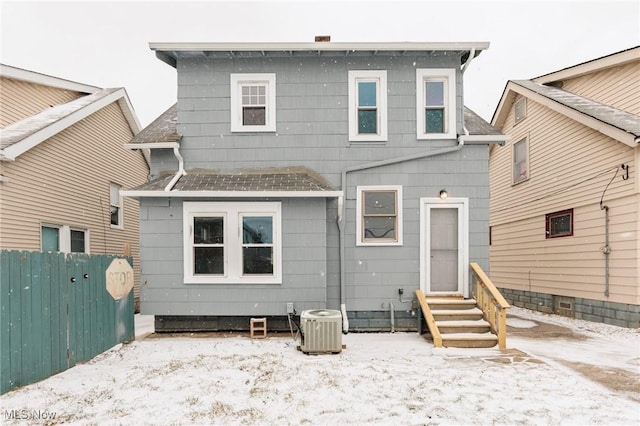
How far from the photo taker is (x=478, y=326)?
6930 mm

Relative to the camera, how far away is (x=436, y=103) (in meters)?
8.30

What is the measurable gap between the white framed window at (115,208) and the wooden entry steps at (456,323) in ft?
33.6

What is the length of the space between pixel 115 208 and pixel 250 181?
7.28 meters

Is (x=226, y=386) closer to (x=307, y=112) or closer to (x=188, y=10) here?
(x=307, y=112)

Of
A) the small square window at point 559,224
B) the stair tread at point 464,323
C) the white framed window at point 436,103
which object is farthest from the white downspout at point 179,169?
Result: the small square window at point 559,224

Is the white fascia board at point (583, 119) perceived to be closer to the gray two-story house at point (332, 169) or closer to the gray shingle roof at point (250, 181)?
the gray two-story house at point (332, 169)

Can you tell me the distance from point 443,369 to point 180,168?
21.3ft

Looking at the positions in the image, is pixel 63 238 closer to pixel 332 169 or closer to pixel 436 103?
pixel 332 169

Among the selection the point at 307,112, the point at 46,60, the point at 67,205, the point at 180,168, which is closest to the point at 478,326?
the point at 307,112

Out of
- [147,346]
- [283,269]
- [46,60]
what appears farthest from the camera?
[46,60]

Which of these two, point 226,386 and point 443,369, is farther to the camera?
point 443,369

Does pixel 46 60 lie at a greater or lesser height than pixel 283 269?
greater

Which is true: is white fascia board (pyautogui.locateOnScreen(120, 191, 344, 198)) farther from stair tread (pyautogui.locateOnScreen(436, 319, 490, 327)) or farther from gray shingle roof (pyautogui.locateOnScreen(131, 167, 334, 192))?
stair tread (pyautogui.locateOnScreen(436, 319, 490, 327))

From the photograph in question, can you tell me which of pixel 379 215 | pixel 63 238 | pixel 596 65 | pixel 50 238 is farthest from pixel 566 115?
pixel 50 238
